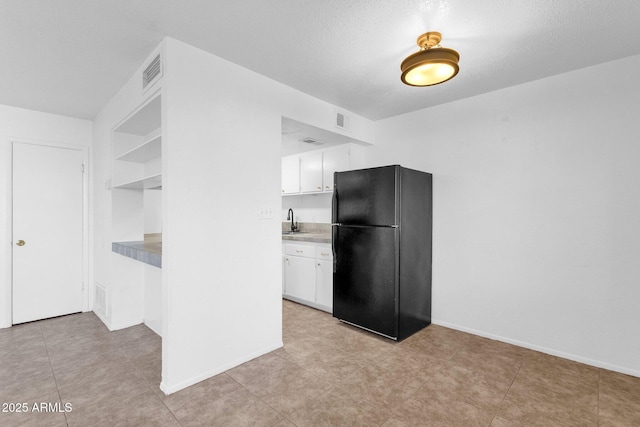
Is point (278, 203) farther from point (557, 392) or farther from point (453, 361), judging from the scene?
point (557, 392)

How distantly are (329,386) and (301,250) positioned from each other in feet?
6.60

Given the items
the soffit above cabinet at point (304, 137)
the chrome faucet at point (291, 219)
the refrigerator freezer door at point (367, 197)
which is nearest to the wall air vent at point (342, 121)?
the soffit above cabinet at point (304, 137)

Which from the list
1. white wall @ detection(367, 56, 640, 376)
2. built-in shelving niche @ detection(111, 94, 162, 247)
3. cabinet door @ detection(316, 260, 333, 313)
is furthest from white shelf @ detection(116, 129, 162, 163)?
white wall @ detection(367, 56, 640, 376)

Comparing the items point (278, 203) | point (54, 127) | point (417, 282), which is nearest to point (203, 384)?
point (278, 203)

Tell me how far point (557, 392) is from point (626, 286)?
1.04 meters

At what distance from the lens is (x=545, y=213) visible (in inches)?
107

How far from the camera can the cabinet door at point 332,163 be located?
13.2 ft

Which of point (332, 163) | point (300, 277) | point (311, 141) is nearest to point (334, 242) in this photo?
point (300, 277)

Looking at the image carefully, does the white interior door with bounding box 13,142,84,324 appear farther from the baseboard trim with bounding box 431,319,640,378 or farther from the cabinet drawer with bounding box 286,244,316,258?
the baseboard trim with bounding box 431,319,640,378

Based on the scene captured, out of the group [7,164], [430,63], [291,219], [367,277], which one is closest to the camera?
[430,63]

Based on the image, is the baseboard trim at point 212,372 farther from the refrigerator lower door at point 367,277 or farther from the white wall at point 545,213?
the white wall at point 545,213

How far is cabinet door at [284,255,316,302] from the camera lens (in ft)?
12.7

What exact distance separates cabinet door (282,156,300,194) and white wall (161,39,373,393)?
1.84 meters

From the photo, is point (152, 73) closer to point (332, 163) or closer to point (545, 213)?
point (332, 163)
